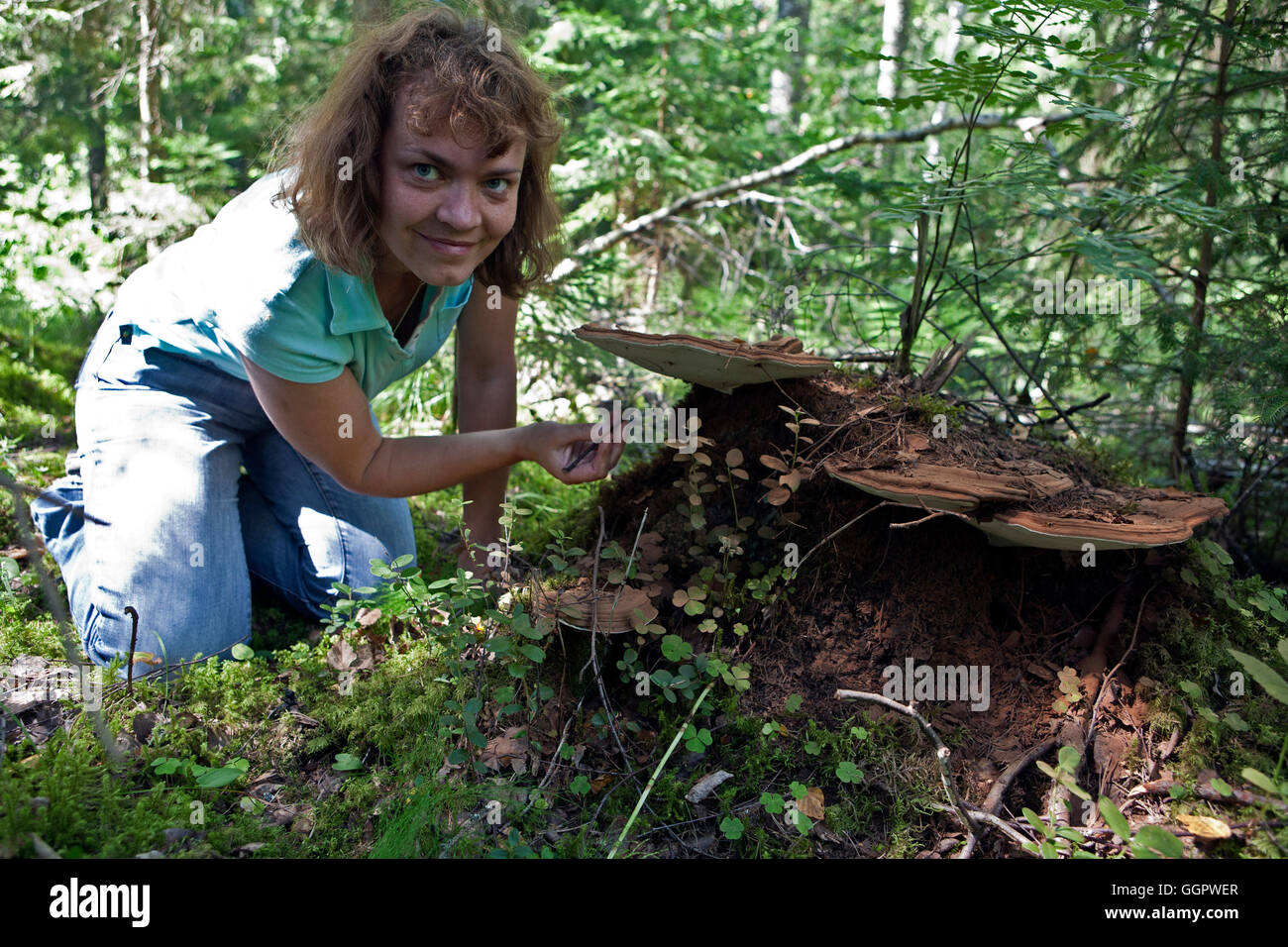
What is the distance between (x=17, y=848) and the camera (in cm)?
185

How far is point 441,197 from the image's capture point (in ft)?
8.23

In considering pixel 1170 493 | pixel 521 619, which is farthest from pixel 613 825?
pixel 1170 493

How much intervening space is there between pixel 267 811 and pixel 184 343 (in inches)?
74.1

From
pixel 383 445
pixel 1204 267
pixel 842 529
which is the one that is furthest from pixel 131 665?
pixel 1204 267

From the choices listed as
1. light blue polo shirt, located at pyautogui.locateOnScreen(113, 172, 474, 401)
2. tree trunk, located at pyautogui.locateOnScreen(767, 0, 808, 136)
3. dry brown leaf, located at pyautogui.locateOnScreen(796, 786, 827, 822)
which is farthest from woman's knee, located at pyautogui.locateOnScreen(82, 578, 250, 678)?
tree trunk, located at pyautogui.locateOnScreen(767, 0, 808, 136)

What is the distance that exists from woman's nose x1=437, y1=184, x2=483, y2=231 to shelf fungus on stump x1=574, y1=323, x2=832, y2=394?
18.9 inches

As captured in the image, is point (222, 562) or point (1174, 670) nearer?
point (1174, 670)

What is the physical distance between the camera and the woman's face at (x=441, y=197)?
97.3 inches

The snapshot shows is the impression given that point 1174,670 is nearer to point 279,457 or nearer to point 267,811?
point 267,811

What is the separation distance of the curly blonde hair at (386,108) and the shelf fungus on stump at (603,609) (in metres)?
1.23

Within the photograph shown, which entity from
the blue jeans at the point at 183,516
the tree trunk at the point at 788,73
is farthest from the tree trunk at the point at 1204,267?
the tree trunk at the point at 788,73

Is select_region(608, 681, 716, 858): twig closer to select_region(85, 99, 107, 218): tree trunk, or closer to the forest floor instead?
the forest floor

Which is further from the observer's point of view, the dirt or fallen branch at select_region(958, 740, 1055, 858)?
the dirt

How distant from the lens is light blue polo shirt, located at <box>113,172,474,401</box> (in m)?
2.58
